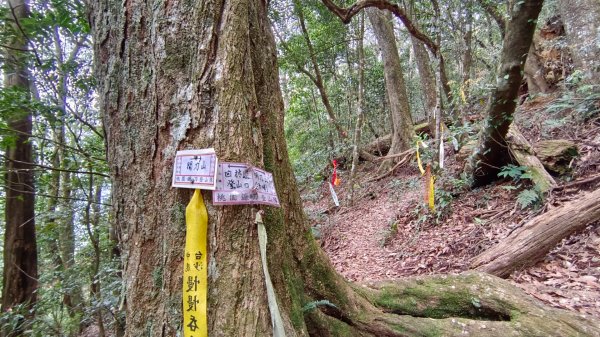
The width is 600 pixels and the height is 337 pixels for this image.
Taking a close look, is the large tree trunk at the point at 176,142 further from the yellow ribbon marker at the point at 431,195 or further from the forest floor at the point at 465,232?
the yellow ribbon marker at the point at 431,195

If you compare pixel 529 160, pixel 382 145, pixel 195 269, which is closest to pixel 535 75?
pixel 382 145

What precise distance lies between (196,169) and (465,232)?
399 centimetres

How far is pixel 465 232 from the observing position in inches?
167

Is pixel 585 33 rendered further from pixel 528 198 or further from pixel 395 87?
pixel 528 198

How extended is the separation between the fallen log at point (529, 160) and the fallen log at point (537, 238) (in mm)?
622

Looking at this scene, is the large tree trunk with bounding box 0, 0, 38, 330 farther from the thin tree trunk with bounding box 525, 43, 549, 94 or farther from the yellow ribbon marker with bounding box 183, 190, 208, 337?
the thin tree trunk with bounding box 525, 43, 549, 94

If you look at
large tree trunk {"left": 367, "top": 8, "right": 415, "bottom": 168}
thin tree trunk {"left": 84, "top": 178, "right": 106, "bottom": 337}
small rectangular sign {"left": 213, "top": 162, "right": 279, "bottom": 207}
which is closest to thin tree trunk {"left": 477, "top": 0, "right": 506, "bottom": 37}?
large tree trunk {"left": 367, "top": 8, "right": 415, "bottom": 168}

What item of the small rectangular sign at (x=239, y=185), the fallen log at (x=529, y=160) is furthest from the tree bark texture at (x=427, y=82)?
the small rectangular sign at (x=239, y=185)

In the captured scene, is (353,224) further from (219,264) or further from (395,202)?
(219,264)

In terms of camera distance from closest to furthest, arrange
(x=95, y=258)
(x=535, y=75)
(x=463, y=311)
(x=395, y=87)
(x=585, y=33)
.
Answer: (x=463, y=311) → (x=95, y=258) → (x=585, y=33) → (x=535, y=75) → (x=395, y=87)

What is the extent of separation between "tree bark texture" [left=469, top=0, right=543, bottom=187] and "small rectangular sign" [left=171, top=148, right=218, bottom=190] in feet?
12.2

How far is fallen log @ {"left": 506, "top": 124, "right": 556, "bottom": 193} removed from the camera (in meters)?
4.01

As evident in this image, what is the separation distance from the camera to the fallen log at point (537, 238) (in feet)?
10.3

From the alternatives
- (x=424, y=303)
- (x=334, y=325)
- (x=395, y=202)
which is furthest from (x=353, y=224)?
(x=334, y=325)
